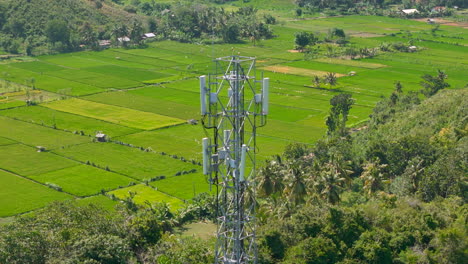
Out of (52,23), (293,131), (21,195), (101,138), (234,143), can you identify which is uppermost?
(234,143)

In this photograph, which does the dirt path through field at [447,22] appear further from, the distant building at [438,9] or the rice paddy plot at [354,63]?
the rice paddy plot at [354,63]

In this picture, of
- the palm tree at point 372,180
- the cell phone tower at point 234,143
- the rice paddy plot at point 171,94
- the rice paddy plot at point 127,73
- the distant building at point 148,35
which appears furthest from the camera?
the distant building at point 148,35

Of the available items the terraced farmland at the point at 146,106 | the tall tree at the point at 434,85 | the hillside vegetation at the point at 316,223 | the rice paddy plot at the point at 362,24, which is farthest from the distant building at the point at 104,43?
the hillside vegetation at the point at 316,223

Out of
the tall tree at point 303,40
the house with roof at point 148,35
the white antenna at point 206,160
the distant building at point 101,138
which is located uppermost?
the white antenna at point 206,160

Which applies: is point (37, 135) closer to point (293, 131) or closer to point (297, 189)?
point (293, 131)

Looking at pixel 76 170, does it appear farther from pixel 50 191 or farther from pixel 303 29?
pixel 303 29

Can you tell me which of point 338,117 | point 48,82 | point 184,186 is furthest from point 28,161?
point 48,82

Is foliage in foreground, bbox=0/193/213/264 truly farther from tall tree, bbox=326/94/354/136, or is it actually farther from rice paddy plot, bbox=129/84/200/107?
rice paddy plot, bbox=129/84/200/107

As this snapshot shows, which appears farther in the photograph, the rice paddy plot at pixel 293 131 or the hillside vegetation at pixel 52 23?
the hillside vegetation at pixel 52 23
